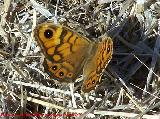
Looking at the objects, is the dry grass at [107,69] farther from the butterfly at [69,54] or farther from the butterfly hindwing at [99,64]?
the butterfly hindwing at [99,64]

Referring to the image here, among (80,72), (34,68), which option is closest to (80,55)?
(80,72)

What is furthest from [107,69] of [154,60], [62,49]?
[62,49]

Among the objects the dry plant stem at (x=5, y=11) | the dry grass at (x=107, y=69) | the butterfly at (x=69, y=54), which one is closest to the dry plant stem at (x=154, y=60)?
the dry grass at (x=107, y=69)

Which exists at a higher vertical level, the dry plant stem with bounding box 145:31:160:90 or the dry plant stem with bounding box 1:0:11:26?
the dry plant stem with bounding box 1:0:11:26

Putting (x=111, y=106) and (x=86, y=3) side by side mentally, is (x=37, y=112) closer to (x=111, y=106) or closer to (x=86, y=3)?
(x=111, y=106)

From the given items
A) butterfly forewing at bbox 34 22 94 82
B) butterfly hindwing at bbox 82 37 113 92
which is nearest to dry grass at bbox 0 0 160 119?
butterfly forewing at bbox 34 22 94 82

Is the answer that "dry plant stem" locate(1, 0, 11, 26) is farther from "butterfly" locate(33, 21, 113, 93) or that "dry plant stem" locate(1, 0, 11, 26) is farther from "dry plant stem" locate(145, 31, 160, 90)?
"dry plant stem" locate(145, 31, 160, 90)

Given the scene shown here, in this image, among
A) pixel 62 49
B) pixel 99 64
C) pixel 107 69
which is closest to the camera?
pixel 99 64

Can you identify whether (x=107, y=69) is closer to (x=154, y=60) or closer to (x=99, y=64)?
(x=154, y=60)
